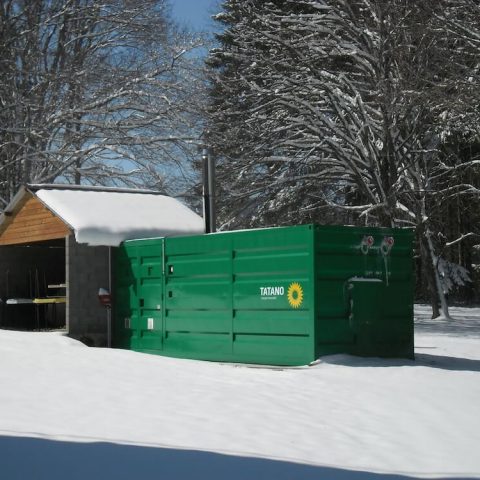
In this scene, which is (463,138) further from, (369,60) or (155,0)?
(155,0)

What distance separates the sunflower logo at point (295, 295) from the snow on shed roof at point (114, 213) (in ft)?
15.5

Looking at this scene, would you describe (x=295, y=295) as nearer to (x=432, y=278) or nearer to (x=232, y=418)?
(x=232, y=418)

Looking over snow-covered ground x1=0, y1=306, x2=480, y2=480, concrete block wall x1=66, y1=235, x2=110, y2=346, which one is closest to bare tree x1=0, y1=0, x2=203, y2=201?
concrete block wall x1=66, y1=235, x2=110, y2=346

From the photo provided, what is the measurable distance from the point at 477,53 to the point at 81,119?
12883 millimetres

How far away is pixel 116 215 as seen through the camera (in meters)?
16.4

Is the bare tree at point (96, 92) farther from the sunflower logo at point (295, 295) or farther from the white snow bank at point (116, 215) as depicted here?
the sunflower logo at point (295, 295)

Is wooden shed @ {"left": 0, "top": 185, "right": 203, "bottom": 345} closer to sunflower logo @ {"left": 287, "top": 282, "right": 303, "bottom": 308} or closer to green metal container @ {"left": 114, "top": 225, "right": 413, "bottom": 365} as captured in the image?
green metal container @ {"left": 114, "top": 225, "right": 413, "bottom": 365}

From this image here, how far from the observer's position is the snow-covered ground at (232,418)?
6445 mm

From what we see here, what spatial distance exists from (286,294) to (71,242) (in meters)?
5.35

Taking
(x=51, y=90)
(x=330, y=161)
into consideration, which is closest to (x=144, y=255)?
(x=330, y=161)

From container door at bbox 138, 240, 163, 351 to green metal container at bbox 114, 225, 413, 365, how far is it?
5cm

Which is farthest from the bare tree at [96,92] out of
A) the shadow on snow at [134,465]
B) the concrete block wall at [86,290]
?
the shadow on snow at [134,465]

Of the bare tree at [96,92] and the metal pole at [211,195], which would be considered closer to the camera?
the metal pole at [211,195]

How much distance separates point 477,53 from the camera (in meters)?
20.4
